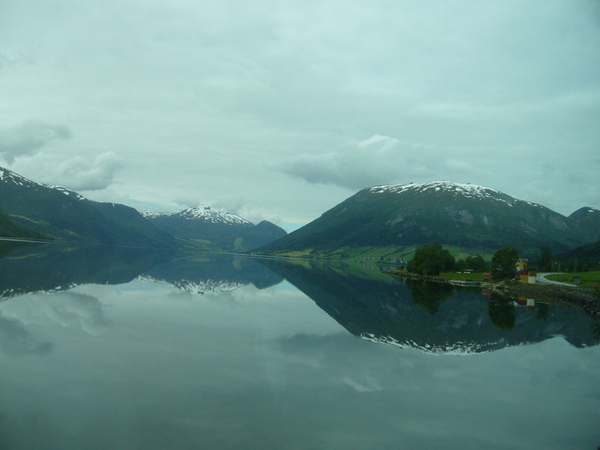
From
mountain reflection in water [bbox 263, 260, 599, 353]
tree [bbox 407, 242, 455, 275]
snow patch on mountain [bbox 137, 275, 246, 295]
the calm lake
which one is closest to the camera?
the calm lake

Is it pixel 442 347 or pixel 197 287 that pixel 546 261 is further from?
pixel 442 347

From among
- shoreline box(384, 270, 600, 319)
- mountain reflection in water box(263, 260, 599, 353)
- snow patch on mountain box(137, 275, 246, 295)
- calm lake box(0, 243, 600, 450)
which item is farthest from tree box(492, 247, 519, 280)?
snow patch on mountain box(137, 275, 246, 295)

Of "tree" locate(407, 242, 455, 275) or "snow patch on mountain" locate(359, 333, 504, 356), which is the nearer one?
"snow patch on mountain" locate(359, 333, 504, 356)

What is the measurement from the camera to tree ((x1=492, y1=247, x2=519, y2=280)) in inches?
4215

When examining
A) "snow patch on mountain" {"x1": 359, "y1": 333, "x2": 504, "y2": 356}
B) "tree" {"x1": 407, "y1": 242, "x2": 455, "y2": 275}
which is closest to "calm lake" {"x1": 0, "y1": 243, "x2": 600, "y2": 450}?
"snow patch on mountain" {"x1": 359, "y1": 333, "x2": 504, "y2": 356}

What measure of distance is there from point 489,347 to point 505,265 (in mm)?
87826

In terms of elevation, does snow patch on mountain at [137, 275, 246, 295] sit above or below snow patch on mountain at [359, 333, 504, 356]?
above

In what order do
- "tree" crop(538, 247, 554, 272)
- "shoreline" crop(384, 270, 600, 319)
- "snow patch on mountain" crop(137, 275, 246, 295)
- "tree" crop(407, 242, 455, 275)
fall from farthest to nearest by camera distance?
"tree" crop(538, 247, 554, 272) → "tree" crop(407, 242, 455, 275) → "shoreline" crop(384, 270, 600, 319) → "snow patch on mountain" crop(137, 275, 246, 295)

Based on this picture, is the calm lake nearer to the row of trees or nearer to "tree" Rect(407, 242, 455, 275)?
the row of trees

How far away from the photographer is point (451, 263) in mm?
147000

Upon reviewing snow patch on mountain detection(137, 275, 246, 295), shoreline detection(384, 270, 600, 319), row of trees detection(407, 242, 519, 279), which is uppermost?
row of trees detection(407, 242, 519, 279)

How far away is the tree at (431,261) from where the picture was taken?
435ft

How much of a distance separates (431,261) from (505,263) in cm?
2653

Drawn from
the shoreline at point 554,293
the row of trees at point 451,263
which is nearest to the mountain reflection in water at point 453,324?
the shoreline at point 554,293
